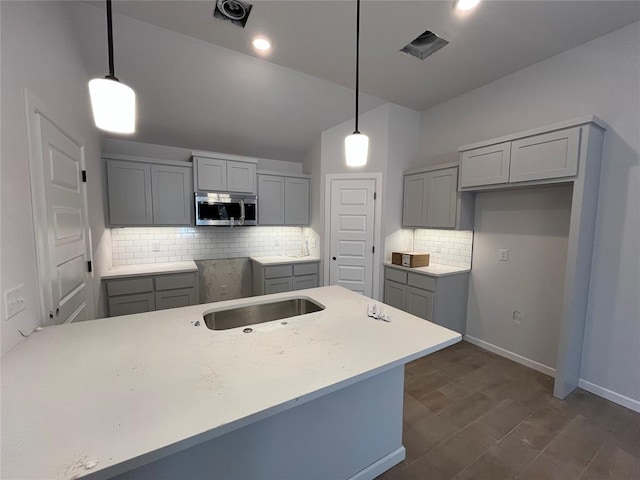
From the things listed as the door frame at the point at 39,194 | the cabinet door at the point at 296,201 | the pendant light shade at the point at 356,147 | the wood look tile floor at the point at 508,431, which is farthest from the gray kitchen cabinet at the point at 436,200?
the door frame at the point at 39,194

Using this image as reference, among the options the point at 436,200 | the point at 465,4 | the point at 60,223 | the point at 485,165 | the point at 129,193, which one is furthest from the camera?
the point at 436,200

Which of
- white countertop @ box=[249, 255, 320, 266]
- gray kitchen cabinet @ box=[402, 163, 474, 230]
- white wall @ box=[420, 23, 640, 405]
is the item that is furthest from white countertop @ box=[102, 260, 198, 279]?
white wall @ box=[420, 23, 640, 405]

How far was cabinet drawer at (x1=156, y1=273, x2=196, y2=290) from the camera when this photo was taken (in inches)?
122

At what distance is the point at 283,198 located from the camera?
13.4 ft

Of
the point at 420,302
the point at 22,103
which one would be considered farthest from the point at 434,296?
the point at 22,103

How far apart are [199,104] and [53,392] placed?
3.02m

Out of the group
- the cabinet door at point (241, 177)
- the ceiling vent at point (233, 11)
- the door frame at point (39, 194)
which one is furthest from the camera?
the cabinet door at point (241, 177)

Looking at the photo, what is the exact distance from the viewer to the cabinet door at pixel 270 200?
391 centimetres

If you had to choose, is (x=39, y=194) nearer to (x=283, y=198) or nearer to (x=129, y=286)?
(x=129, y=286)

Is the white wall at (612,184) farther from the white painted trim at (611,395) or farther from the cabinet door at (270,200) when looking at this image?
the cabinet door at (270,200)

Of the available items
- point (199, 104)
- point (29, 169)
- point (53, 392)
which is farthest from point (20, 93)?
point (199, 104)

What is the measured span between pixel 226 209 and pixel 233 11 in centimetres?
214

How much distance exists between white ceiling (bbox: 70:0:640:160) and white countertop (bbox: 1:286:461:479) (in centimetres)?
223

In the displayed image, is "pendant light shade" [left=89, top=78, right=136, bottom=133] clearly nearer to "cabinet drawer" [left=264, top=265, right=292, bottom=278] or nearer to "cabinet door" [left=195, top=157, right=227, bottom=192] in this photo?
"cabinet door" [left=195, top=157, right=227, bottom=192]
